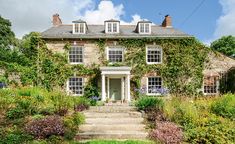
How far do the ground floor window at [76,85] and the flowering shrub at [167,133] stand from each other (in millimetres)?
14572

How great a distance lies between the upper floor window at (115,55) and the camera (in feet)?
82.4

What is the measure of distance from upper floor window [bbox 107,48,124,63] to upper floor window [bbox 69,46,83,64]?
95.7 inches

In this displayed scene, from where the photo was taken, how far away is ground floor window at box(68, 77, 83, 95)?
2480 centimetres

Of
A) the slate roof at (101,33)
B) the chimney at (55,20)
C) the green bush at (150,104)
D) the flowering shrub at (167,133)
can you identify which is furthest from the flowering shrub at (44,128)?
the chimney at (55,20)

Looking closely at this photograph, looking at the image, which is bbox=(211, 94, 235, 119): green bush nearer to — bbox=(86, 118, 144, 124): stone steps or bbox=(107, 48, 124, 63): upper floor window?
bbox=(86, 118, 144, 124): stone steps

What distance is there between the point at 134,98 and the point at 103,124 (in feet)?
41.9

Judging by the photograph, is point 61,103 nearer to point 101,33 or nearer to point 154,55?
point 101,33

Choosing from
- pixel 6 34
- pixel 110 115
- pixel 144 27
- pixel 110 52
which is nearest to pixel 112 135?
pixel 110 115

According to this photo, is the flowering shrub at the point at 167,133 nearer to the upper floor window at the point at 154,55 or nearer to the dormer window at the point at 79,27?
the upper floor window at the point at 154,55

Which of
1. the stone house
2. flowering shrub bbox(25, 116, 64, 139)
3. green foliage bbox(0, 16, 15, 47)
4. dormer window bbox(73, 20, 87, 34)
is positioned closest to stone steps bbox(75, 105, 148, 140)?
flowering shrub bbox(25, 116, 64, 139)

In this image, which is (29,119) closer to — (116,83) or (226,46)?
(116,83)

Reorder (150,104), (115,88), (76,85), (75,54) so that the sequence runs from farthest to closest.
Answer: (115,88) → (75,54) → (76,85) → (150,104)

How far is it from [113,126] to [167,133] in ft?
7.72

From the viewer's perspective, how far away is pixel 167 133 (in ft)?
33.4
